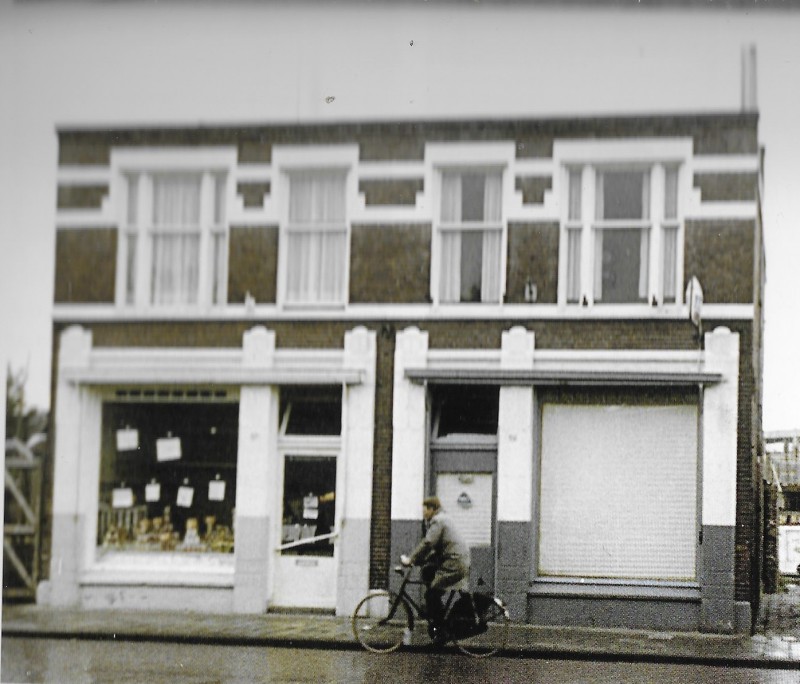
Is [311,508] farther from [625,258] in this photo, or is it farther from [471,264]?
[625,258]

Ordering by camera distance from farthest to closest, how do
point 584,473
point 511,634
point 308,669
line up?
point 584,473 → point 511,634 → point 308,669

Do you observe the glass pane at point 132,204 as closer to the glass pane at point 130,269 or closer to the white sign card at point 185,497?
the glass pane at point 130,269

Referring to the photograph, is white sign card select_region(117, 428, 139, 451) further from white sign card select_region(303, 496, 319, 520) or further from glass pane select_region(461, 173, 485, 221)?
glass pane select_region(461, 173, 485, 221)

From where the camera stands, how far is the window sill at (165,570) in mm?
13969

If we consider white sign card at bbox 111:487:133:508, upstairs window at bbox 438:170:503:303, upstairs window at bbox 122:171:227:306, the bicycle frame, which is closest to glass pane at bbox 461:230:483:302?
upstairs window at bbox 438:170:503:303

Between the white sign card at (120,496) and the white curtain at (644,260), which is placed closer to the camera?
the white curtain at (644,260)

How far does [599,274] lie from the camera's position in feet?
45.3

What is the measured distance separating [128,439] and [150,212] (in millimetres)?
2518

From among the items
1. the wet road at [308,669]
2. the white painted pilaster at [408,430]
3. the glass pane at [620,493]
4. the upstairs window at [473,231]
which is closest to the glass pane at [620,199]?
the upstairs window at [473,231]

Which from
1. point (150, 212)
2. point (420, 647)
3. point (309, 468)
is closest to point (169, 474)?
point (309, 468)

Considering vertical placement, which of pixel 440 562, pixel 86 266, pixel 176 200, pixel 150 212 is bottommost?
pixel 440 562

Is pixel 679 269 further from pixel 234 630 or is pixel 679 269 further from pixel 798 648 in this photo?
pixel 234 630

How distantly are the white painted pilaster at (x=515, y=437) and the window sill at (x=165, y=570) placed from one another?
3.12 m

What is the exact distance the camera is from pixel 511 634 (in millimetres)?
13109
